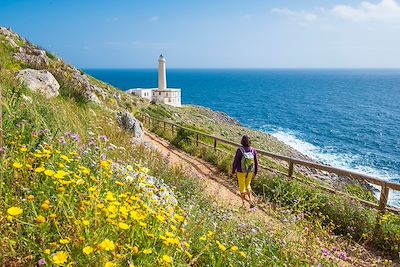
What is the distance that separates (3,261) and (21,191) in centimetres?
70

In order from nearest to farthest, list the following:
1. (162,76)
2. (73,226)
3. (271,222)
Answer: (73,226)
(271,222)
(162,76)

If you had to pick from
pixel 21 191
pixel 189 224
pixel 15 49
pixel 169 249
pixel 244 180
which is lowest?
pixel 244 180

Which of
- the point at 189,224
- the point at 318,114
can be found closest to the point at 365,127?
the point at 318,114

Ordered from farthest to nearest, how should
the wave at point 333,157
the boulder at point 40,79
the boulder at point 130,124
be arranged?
the wave at point 333,157
the boulder at point 130,124
the boulder at point 40,79

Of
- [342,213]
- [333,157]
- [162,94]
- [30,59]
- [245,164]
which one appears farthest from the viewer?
[162,94]

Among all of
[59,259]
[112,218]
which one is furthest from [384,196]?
[59,259]

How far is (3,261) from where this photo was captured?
87.8 inches

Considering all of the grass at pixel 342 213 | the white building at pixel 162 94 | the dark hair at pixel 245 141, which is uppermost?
the dark hair at pixel 245 141

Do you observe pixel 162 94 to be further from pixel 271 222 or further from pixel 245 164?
pixel 271 222

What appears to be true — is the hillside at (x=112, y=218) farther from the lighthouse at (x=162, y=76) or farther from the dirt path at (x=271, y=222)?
the lighthouse at (x=162, y=76)

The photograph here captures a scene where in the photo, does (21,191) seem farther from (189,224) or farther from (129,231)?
(189,224)

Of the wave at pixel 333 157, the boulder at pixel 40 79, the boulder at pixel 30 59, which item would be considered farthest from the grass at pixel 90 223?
the wave at pixel 333 157

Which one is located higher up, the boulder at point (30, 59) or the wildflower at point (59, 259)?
the boulder at point (30, 59)

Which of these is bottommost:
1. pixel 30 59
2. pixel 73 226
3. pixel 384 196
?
pixel 384 196
